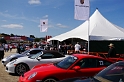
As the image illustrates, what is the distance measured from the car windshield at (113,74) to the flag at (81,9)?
26.5 feet

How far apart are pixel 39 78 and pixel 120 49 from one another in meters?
11.4

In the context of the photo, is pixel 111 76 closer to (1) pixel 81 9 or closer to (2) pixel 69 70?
(2) pixel 69 70

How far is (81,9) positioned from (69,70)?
7107 millimetres

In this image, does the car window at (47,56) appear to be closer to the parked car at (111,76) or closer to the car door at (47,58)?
the car door at (47,58)

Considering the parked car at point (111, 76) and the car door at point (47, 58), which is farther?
the car door at point (47, 58)

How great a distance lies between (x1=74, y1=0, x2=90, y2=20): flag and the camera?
1211 centimetres

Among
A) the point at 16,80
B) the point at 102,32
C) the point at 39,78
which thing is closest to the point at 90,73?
the point at 39,78

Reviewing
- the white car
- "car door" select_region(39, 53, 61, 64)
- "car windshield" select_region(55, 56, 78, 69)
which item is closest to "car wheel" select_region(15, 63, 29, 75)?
the white car

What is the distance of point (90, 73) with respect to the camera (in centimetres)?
618

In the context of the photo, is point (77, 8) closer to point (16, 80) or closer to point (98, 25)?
point (16, 80)

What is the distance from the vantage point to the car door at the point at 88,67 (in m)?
5.94

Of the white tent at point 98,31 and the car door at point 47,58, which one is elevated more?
the white tent at point 98,31

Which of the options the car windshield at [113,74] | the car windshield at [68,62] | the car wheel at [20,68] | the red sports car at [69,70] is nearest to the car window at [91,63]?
the red sports car at [69,70]

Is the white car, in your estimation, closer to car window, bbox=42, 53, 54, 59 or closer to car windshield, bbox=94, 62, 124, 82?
car window, bbox=42, 53, 54, 59
